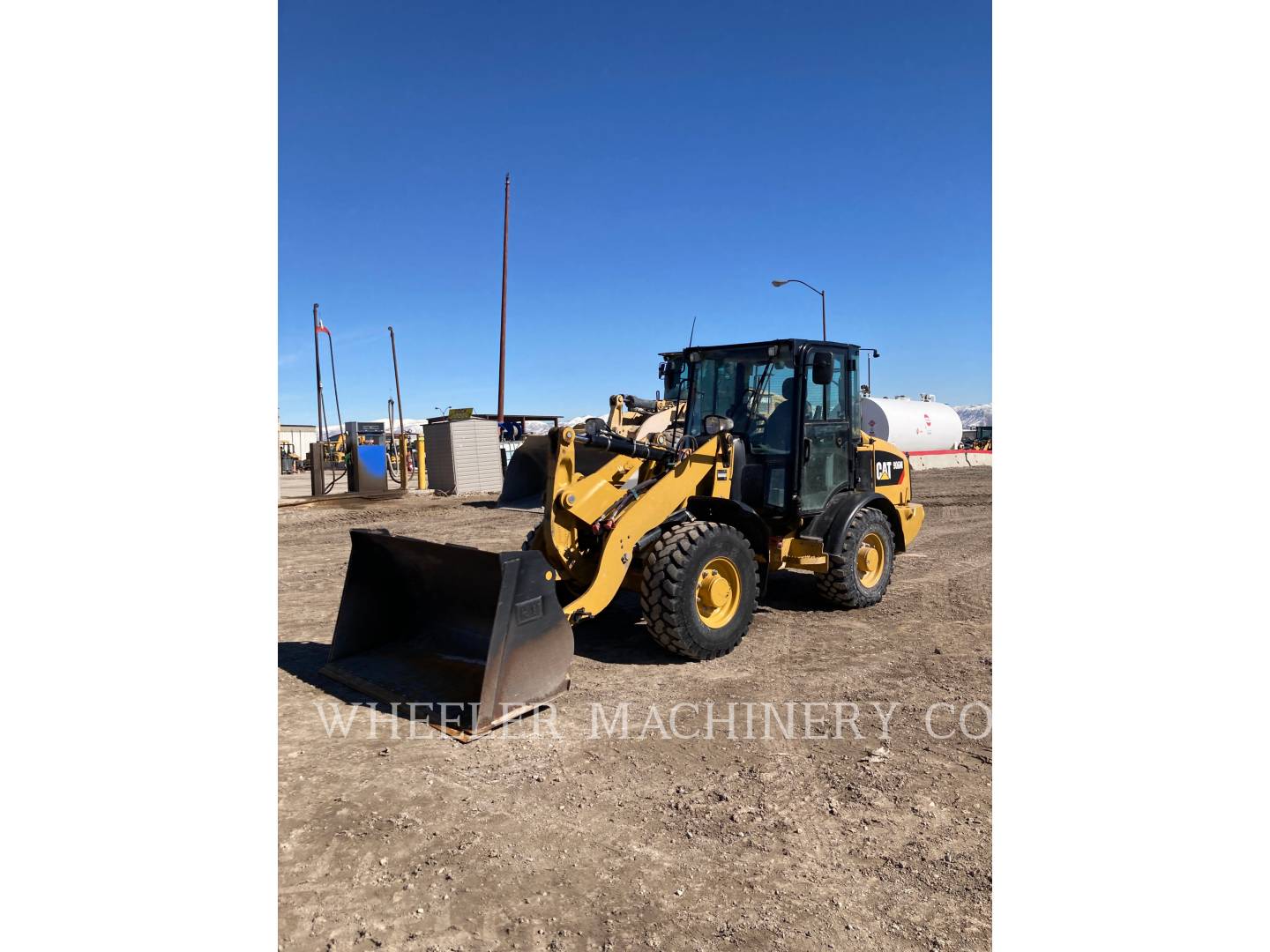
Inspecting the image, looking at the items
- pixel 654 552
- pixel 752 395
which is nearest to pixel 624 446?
pixel 654 552

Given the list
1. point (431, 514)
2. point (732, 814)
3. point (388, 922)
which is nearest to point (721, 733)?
point (732, 814)

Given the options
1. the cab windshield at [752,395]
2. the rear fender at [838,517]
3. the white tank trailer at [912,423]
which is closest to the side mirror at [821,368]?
the cab windshield at [752,395]

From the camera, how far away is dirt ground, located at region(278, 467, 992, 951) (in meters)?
2.77

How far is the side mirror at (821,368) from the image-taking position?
6363 mm

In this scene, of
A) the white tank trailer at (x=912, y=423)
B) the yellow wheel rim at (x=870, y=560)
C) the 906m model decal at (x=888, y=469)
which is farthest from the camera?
the white tank trailer at (x=912, y=423)

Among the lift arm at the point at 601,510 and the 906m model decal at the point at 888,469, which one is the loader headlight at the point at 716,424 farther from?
the 906m model decal at the point at 888,469

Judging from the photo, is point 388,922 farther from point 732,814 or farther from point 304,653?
point 304,653

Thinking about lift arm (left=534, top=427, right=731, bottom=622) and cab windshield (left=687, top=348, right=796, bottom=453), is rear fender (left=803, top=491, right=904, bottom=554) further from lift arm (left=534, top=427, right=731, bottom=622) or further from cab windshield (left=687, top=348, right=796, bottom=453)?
lift arm (left=534, top=427, right=731, bottom=622)

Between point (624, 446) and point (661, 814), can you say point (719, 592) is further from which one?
point (661, 814)

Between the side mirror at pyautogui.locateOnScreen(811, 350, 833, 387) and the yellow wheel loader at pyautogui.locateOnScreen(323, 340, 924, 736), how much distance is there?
2cm

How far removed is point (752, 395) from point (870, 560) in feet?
6.72

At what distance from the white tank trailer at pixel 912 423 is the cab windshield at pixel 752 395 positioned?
23.9 meters

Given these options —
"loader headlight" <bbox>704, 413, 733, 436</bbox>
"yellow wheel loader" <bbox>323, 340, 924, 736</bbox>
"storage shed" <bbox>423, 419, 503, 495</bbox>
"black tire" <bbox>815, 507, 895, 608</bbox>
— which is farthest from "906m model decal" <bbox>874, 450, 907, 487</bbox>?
"storage shed" <bbox>423, 419, 503, 495</bbox>

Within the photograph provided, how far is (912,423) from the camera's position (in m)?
32.8
